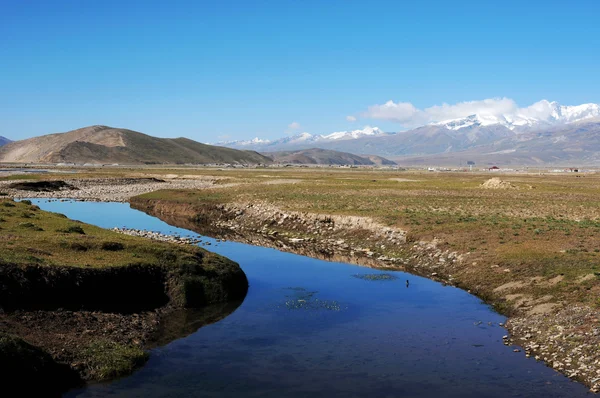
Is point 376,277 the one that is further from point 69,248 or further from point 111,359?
point 111,359

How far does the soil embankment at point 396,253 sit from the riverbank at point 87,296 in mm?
15224

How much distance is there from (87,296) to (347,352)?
12995 millimetres

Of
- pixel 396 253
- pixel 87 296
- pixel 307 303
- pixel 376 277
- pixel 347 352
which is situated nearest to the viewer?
pixel 347 352

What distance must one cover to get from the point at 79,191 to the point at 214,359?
103 m

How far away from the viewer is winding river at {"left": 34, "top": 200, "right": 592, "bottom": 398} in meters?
19.2

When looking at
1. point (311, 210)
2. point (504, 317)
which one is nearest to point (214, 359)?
point (504, 317)

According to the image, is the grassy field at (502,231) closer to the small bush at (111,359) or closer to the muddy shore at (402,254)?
the muddy shore at (402,254)

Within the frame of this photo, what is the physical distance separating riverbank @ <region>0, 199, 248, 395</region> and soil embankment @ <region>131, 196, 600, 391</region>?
15224 millimetres

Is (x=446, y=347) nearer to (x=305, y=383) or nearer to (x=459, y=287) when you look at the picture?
(x=305, y=383)

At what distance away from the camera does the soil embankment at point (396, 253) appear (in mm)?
22875

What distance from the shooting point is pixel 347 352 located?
22891 millimetres

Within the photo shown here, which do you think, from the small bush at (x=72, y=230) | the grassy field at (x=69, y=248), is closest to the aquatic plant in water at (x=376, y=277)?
the grassy field at (x=69, y=248)

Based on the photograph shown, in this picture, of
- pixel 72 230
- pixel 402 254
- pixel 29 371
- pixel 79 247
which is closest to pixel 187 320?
pixel 29 371

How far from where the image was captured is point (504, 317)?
28688 mm
